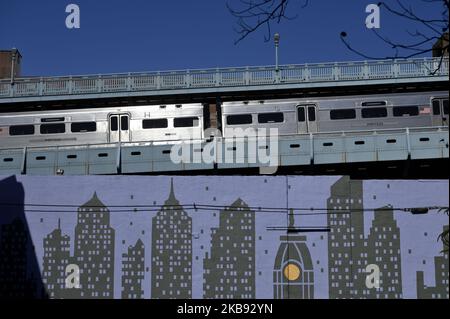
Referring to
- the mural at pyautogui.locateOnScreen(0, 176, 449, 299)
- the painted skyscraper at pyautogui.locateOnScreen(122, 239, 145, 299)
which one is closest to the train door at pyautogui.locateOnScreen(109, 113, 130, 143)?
the mural at pyautogui.locateOnScreen(0, 176, 449, 299)

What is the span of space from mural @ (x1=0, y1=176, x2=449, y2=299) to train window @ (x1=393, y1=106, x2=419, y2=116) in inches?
217

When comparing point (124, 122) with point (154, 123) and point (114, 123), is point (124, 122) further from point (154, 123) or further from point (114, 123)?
point (154, 123)

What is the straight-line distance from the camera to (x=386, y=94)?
30578 mm

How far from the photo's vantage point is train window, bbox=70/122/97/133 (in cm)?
3099

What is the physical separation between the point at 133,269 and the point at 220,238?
121 inches

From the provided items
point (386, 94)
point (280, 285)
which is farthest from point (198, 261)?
point (386, 94)

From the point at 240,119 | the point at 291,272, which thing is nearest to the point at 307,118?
the point at 240,119

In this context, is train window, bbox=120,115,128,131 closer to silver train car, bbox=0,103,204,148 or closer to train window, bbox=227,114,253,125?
silver train car, bbox=0,103,204,148

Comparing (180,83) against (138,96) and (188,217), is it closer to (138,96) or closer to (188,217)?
(138,96)

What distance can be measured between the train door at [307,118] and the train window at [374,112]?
1978 millimetres

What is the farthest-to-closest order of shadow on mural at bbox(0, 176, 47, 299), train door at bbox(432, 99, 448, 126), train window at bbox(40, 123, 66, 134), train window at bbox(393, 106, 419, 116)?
1. train window at bbox(40, 123, 66, 134)
2. train window at bbox(393, 106, 419, 116)
3. train door at bbox(432, 99, 448, 126)
4. shadow on mural at bbox(0, 176, 47, 299)

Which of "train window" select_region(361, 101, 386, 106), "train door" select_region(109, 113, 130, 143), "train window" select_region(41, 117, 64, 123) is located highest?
"train window" select_region(361, 101, 386, 106)

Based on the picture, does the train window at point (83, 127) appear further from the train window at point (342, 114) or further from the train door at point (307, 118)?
the train window at point (342, 114)

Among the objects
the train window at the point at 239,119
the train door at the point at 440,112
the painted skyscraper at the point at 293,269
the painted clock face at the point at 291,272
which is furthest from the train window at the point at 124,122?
the train door at the point at 440,112
